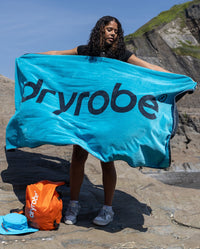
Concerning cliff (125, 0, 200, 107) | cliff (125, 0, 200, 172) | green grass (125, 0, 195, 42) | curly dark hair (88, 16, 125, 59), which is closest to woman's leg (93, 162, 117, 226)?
curly dark hair (88, 16, 125, 59)

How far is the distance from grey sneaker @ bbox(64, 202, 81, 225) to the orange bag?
0.14m

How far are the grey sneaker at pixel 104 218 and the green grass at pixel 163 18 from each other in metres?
16.0

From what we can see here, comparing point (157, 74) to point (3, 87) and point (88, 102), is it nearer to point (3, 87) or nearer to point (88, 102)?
point (88, 102)

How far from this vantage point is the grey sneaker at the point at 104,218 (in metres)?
3.16

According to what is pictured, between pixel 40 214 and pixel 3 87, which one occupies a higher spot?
pixel 3 87

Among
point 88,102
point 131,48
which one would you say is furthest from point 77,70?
point 131,48

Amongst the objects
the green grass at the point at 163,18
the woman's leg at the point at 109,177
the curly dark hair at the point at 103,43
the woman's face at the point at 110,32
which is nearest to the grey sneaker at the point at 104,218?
the woman's leg at the point at 109,177

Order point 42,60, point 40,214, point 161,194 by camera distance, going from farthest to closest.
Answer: point 161,194 < point 42,60 < point 40,214

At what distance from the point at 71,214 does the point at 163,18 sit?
61.0ft

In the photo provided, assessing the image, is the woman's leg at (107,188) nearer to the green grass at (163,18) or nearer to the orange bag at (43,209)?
the orange bag at (43,209)

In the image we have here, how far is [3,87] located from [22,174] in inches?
201

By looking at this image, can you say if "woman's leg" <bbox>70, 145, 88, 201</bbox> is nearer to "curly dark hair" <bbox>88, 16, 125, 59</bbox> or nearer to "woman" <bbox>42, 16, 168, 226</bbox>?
"woman" <bbox>42, 16, 168, 226</bbox>

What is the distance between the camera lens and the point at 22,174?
4.21 m

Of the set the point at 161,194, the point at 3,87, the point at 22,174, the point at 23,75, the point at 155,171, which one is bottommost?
the point at 155,171
